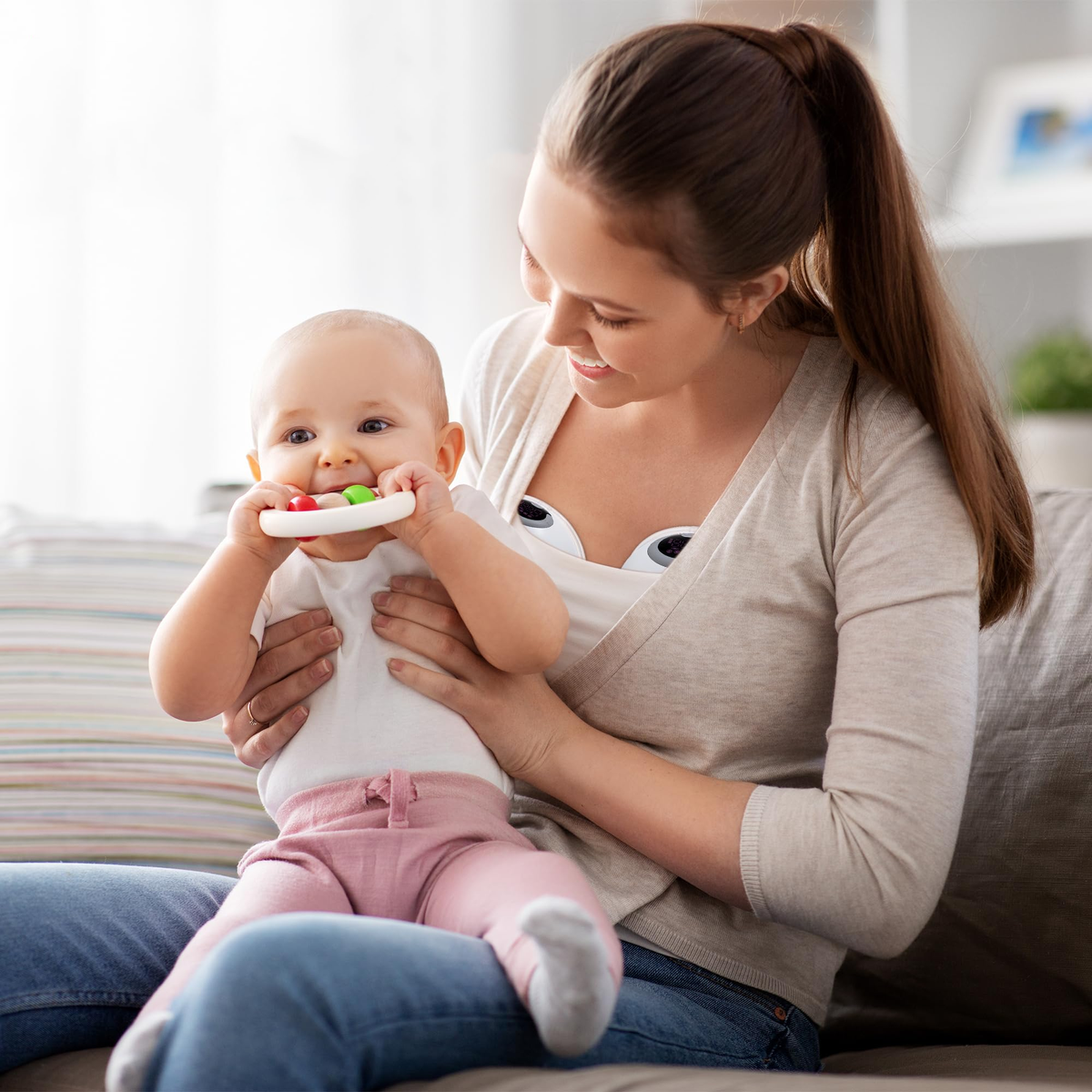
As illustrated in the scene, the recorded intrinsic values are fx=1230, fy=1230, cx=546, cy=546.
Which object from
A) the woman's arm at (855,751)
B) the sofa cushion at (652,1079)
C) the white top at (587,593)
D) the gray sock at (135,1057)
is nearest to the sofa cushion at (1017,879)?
the sofa cushion at (652,1079)

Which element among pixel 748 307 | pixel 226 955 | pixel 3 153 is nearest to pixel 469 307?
pixel 3 153

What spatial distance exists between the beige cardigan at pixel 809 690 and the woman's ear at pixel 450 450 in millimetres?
78

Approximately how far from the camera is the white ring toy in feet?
3.23

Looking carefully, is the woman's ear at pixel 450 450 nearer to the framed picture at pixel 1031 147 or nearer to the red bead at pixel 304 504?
the red bead at pixel 304 504

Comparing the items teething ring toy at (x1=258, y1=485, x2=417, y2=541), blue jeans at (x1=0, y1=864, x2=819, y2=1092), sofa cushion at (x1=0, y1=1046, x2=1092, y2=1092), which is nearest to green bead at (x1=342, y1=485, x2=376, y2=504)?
teething ring toy at (x1=258, y1=485, x2=417, y2=541)

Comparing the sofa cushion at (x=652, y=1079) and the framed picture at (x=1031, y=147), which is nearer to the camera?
the sofa cushion at (x=652, y=1079)

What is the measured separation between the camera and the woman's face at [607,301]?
3.30ft

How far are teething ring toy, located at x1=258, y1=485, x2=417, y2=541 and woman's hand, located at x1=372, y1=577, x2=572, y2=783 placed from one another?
0.11 meters

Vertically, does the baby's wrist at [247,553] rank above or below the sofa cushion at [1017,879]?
above

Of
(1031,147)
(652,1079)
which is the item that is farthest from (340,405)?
(1031,147)

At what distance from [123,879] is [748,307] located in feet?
2.47

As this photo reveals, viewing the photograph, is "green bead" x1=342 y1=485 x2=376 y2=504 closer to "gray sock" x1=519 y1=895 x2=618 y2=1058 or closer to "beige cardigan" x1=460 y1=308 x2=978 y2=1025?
"beige cardigan" x1=460 y1=308 x2=978 y2=1025

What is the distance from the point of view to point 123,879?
1089 mm

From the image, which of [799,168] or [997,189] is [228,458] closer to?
[799,168]
